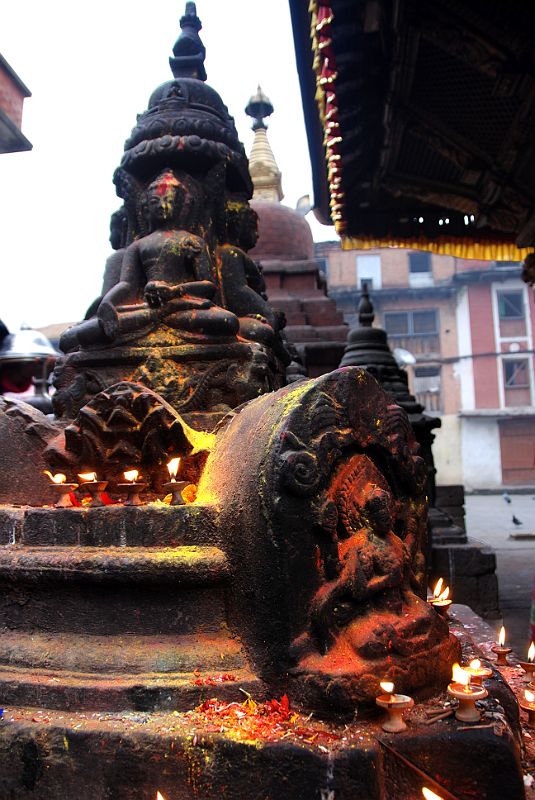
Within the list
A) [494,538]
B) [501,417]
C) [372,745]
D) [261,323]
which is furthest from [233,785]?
[501,417]

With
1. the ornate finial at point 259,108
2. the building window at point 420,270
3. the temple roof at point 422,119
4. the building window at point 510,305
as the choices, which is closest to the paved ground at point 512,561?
the temple roof at point 422,119

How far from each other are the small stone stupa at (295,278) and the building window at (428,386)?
1883cm

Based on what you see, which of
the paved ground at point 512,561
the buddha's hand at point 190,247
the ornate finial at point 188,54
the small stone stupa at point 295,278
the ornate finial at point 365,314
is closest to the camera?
the buddha's hand at point 190,247

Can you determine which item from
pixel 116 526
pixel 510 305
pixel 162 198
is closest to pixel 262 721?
pixel 116 526

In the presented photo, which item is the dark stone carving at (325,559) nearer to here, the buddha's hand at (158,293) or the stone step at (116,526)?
the stone step at (116,526)

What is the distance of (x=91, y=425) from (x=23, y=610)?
2.18ft

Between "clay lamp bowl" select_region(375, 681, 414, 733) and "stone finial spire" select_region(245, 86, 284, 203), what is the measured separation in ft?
28.6

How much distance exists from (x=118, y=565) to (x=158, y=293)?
1.53 meters

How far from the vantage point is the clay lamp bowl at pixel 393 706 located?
1477 millimetres

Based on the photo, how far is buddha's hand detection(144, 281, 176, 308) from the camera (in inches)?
117

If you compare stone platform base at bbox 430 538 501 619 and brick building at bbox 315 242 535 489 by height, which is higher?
brick building at bbox 315 242 535 489

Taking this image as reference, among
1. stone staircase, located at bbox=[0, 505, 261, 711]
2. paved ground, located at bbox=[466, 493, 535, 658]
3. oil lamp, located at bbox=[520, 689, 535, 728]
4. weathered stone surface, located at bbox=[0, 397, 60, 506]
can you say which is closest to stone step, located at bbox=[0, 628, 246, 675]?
stone staircase, located at bbox=[0, 505, 261, 711]

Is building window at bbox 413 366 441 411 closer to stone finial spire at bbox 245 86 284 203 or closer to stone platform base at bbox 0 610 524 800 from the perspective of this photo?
stone finial spire at bbox 245 86 284 203

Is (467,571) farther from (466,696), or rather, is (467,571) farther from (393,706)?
(393,706)
